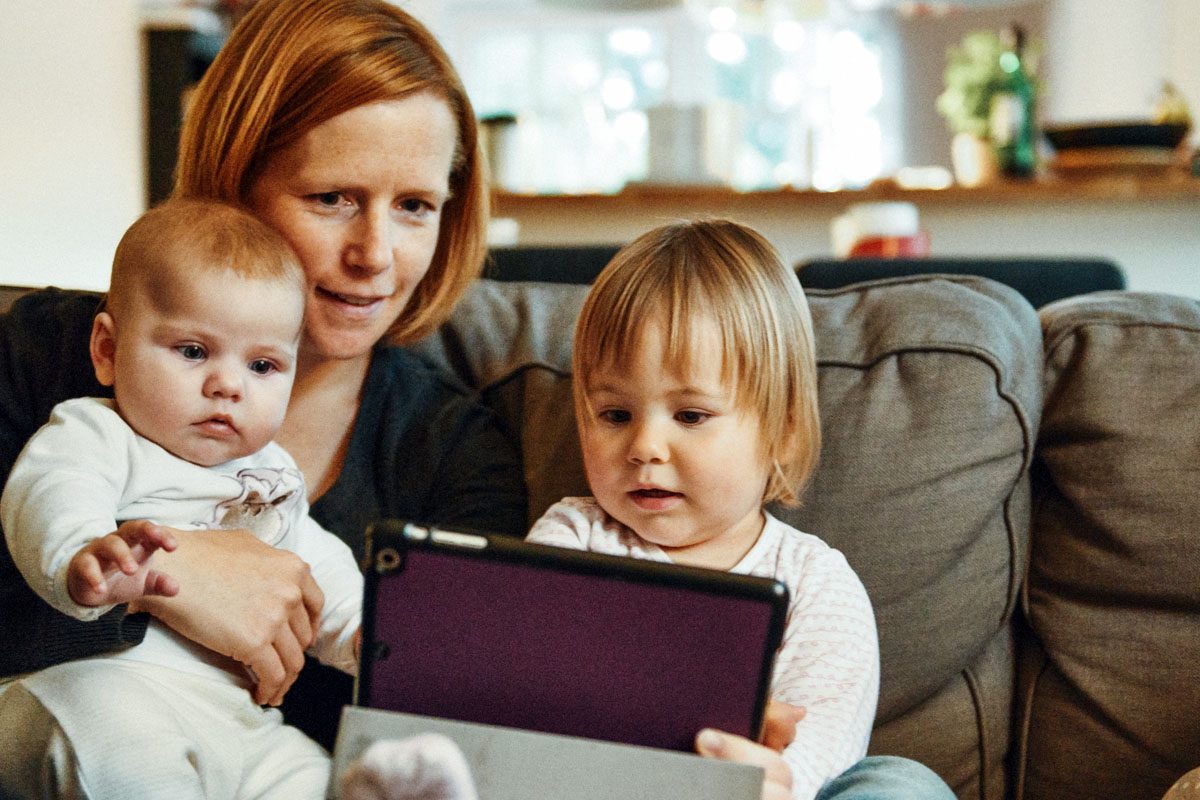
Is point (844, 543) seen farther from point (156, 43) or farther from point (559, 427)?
point (156, 43)

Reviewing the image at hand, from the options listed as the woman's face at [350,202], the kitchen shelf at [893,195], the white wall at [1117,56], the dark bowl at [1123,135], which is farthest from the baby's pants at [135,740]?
the white wall at [1117,56]

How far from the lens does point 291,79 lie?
3.96 feet

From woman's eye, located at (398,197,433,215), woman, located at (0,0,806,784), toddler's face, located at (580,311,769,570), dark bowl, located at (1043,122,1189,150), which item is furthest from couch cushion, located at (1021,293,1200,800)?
dark bowl, located at (1043,122,1189,150)

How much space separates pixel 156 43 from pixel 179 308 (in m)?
3.10

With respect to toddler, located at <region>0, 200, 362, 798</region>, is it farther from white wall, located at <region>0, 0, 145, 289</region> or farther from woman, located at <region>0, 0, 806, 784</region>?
white wall, located at <region>0, 0, 145, 289</region>

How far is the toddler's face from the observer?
108 centimetres

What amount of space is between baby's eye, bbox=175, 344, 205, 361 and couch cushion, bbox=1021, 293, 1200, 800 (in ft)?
3.08

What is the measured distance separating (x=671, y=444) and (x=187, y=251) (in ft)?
1.57

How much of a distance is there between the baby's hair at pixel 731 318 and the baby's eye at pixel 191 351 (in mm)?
367

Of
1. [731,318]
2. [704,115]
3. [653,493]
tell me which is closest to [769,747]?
[653,493]

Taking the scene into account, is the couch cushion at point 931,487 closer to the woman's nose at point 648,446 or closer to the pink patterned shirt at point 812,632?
the pink patterned shirt at point 812,632

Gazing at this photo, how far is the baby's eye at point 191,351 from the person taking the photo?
1.02 meters

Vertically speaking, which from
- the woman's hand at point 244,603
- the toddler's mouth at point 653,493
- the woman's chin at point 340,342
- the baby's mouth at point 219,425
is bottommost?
the woman's hand at point 244,603

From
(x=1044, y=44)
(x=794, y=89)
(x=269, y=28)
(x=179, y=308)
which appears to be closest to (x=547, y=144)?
(x=794, y=89)
